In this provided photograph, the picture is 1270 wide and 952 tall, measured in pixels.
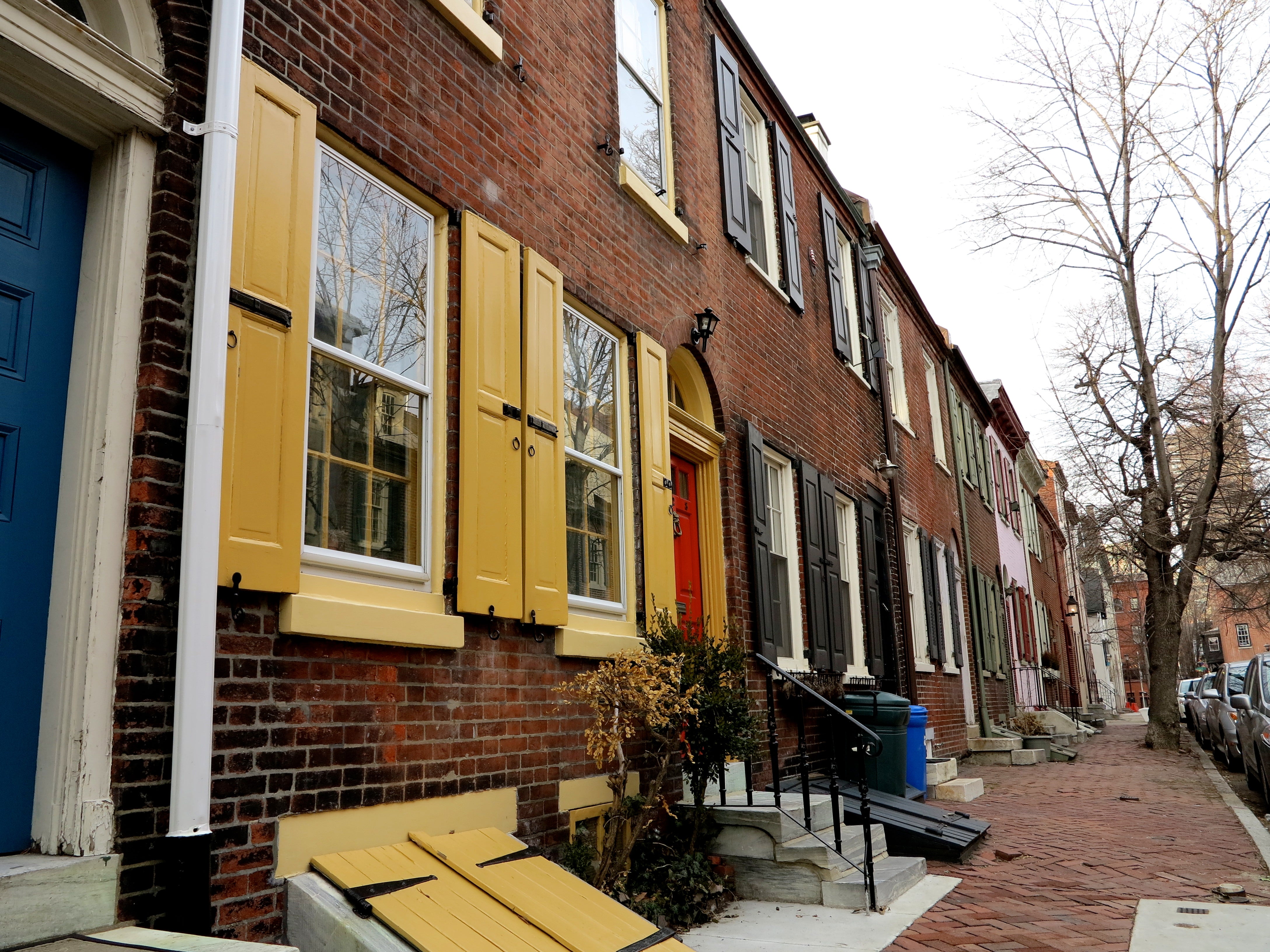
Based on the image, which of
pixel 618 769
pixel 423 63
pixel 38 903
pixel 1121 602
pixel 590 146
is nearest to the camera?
pixel 38 903

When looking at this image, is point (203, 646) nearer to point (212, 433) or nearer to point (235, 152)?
point (212, 433)

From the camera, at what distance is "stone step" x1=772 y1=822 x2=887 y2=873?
5.84 meters

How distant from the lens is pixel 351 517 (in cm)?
434

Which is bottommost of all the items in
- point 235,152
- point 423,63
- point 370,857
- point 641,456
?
point 370,857

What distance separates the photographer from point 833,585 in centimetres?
998

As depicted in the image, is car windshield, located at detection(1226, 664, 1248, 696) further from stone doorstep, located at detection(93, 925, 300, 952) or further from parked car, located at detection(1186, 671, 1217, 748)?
stone doorstep, located at detection(93, 925, 300, 952)

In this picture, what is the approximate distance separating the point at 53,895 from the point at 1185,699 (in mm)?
27217

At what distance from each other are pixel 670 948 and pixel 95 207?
3583 mm

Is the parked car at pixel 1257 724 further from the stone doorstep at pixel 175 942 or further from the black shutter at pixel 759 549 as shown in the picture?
the stone doorstep at pixel 175 942

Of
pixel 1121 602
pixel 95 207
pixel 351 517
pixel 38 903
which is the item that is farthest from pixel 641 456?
pixel 1121 602

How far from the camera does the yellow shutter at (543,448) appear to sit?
529cm

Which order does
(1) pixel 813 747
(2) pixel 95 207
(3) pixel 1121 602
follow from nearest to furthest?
(2) pixel 95 207 → (1) pixel 813 747 → (3) pixel 1121 602

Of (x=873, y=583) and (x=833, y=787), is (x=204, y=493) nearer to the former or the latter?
(x=833, y=787)

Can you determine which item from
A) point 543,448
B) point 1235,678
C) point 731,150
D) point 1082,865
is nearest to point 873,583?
point 1082,865
